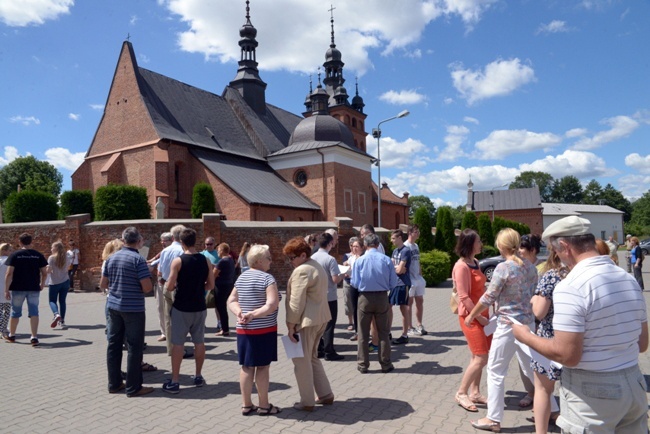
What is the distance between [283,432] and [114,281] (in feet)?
9.04

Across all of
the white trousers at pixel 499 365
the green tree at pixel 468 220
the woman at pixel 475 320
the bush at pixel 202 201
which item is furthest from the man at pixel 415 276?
the green tree at pixel 468 220

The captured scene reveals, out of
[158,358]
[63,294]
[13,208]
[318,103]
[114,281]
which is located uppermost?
[318,103]

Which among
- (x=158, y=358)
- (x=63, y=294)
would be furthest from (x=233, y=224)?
(x=158, y=358)

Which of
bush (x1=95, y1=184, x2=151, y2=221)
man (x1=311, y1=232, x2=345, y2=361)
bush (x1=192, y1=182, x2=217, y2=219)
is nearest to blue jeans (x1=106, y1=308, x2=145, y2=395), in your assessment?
man (x1=311, y1=232, x2=345, y2=361)

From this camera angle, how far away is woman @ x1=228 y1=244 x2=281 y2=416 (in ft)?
14.0

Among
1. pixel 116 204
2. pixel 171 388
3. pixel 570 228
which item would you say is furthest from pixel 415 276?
pixel 116 204

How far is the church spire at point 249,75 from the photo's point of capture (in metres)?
36.6

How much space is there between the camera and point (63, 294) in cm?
898

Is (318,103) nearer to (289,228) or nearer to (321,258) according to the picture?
(289,228)

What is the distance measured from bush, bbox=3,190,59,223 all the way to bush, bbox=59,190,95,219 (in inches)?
30.3

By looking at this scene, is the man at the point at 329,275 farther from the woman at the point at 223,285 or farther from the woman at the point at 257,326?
the woman at the point at 223,285

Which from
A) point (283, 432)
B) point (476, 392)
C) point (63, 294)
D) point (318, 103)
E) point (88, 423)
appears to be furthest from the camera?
point (318, 103)

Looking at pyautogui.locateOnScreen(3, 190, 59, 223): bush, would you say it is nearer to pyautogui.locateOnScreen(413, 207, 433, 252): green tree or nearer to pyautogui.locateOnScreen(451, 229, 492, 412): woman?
pyautogui.locateOnScreen(413, 207, 433, 252): green tree

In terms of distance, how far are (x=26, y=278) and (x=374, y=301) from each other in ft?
20.4
